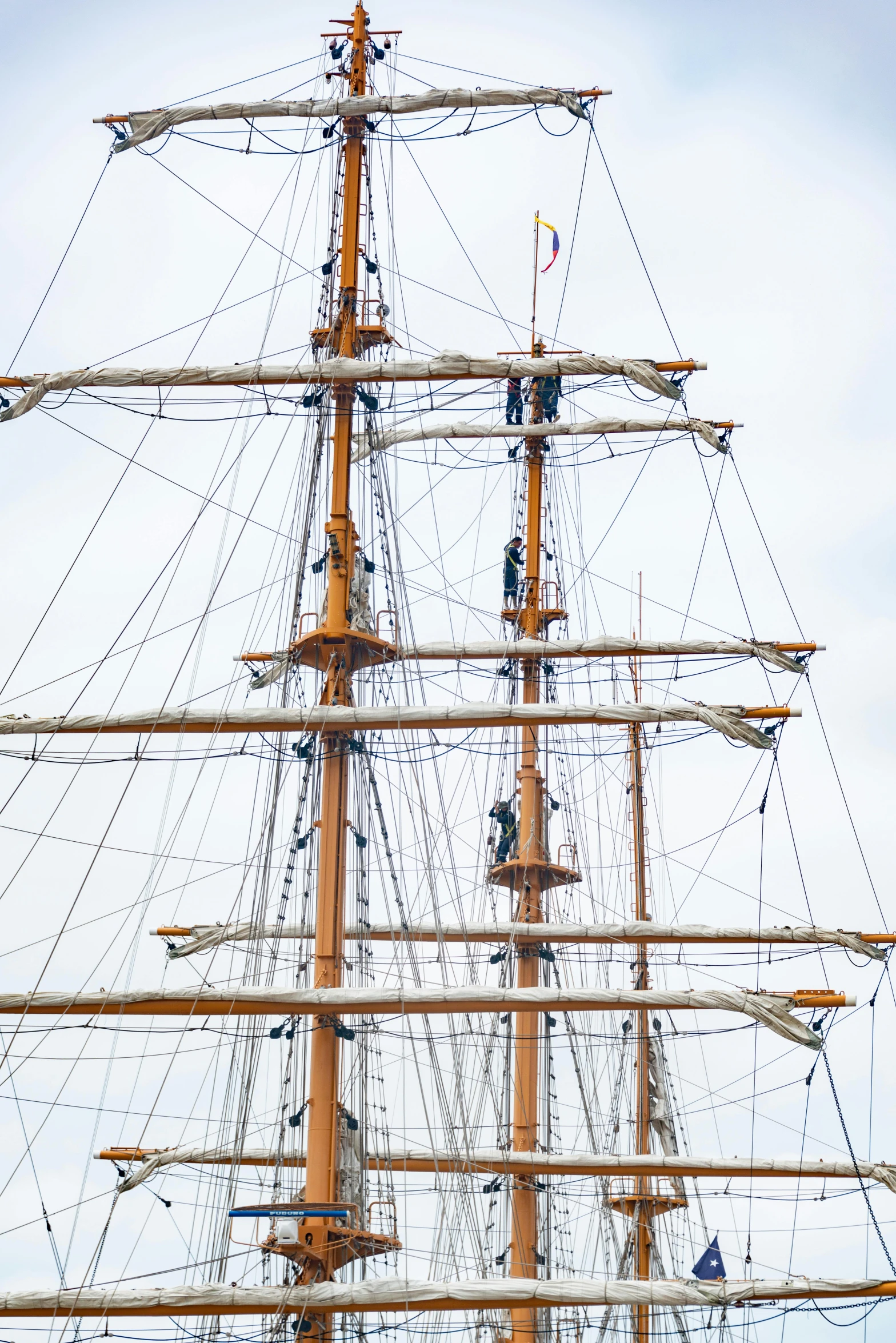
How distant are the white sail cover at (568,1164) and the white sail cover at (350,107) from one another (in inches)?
652

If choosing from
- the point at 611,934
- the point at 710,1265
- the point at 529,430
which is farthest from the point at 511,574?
the point at 710,1265

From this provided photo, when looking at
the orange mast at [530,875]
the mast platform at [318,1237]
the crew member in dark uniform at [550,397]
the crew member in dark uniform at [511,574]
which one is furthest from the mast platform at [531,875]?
the mast platform at [318,1237]

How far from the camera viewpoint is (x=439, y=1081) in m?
33.8

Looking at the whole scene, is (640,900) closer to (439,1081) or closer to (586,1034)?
(586,1034)

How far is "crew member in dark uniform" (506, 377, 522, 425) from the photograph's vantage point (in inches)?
1693

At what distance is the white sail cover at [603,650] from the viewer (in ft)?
130

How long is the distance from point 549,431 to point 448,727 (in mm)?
10359

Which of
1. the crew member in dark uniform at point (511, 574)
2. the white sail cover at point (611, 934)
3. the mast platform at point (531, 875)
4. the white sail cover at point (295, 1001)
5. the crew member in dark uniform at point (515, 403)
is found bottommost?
the white sail cover at point (295, 1001)

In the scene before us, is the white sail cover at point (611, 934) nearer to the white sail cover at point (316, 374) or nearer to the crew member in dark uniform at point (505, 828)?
the crew member in dark uniform at point (505, 828)

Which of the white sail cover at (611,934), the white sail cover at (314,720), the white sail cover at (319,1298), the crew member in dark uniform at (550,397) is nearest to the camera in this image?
the white sail cover at (319,1298)

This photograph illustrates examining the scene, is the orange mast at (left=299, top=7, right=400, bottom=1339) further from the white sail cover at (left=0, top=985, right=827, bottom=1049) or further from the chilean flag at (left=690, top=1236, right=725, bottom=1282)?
the chilean flag at (left=690, top=1236, right=725, bottom=1282)

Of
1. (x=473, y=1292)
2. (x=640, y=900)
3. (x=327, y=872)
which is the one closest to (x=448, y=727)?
(x=327, y=872)

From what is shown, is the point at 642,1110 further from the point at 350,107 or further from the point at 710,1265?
the point at 350,107

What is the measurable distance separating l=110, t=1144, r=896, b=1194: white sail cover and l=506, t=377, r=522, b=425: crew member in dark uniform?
45.5ft
